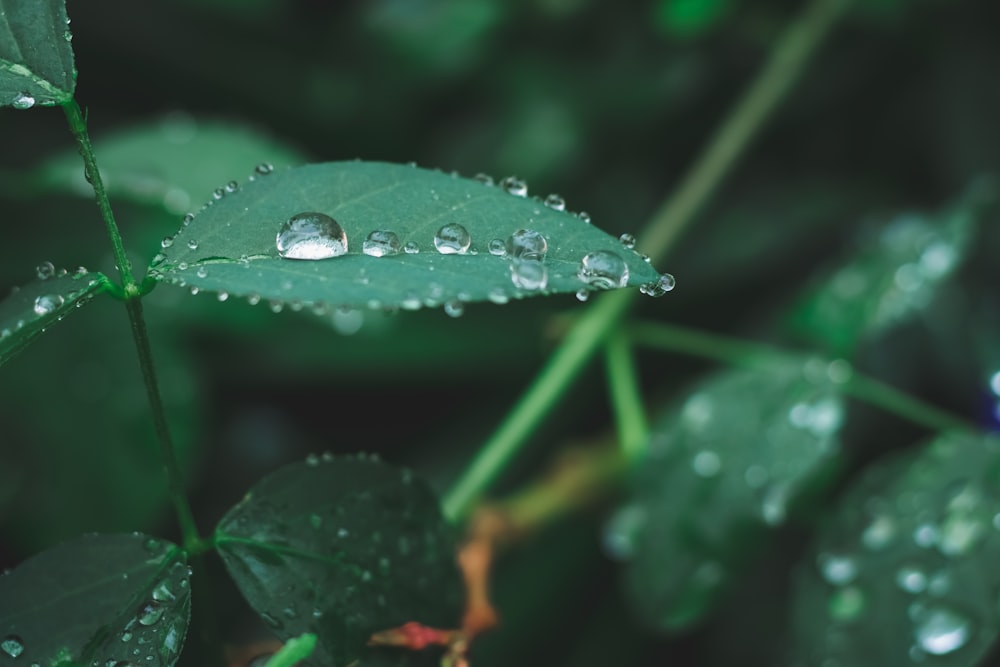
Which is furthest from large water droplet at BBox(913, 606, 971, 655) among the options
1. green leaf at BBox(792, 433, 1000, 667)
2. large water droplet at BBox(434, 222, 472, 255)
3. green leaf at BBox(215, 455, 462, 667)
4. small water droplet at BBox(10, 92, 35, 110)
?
small water droplet at BBox(10, 92, 35, 110)

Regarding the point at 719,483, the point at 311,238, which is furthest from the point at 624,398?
the point at 311,238

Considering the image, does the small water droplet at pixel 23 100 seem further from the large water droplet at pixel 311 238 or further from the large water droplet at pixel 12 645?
the large water droplet at pixel 12 645

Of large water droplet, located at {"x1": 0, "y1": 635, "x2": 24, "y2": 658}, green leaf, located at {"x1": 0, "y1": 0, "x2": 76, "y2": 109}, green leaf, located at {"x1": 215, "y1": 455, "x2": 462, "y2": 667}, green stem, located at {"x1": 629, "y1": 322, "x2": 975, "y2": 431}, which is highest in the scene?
green stem, located at {"x1": 629, "y1": 322, "x2": 975, "y2": 431}

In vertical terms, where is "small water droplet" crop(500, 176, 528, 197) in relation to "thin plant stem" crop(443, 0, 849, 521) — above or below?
below

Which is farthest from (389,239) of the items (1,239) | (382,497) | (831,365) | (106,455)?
(1,239)

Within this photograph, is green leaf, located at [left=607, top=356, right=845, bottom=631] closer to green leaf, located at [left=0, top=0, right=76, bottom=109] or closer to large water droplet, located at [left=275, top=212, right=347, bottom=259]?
large water droplet, located at [left=275, top=212, right=347, bottom=259]

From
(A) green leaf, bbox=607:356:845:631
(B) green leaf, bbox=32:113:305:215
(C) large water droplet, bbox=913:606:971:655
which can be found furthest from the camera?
(B) green leaf, bbox=32:113:305:215
